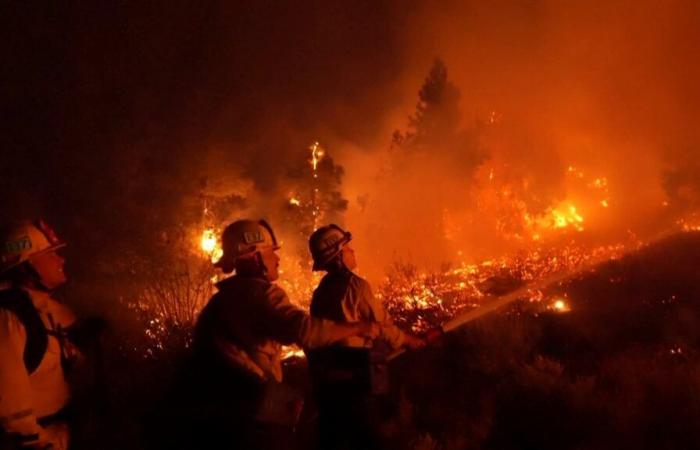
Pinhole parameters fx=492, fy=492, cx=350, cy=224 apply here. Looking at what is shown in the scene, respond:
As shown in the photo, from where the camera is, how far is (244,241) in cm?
368

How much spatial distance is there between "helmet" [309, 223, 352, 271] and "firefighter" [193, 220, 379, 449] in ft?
3.60

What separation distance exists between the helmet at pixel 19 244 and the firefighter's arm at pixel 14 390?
1.81 feet

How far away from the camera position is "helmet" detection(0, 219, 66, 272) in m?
3.45

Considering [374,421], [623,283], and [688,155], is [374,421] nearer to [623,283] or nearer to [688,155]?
[623,283]

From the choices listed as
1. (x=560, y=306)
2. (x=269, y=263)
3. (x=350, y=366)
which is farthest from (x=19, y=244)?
(x=560, y=306)

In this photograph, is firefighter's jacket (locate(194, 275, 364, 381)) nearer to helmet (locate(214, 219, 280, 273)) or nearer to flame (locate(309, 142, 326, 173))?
helmet (locate(214, 219, 280, 273))

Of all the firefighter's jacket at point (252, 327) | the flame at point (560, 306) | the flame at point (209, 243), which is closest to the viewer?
the firefighter's jacket at point (252, 327)

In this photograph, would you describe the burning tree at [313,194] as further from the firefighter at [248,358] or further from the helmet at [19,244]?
the firefighter at [248,358]

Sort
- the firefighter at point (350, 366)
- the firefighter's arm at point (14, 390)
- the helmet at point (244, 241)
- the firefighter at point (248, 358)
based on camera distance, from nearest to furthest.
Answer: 1. the firefighter's arm at point (14, 390)
2. the firefighter at point (248, 358)
3. the helmet at point (244, 241)
4. the firefighter at point (350, 366)

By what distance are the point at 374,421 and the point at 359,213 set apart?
38.3m

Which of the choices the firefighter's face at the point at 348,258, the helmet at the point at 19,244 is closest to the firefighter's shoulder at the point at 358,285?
the firefighter's face at the point at 348,258

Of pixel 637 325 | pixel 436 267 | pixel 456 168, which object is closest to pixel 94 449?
pixel 637 325

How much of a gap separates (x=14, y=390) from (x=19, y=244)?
1.09 m

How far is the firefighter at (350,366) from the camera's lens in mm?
3943
